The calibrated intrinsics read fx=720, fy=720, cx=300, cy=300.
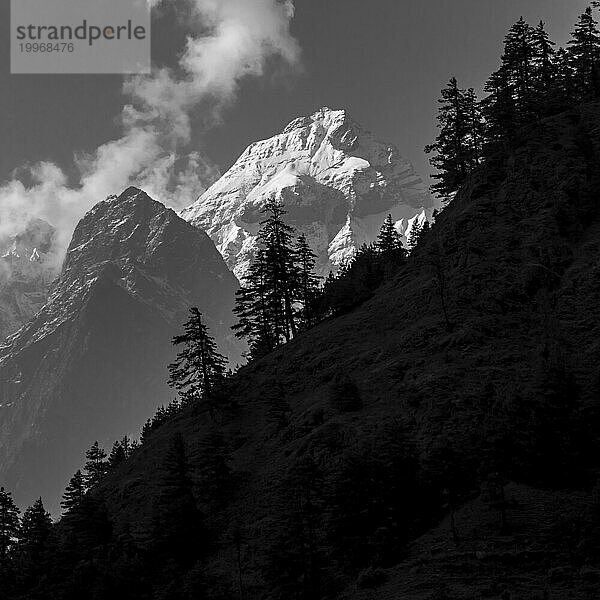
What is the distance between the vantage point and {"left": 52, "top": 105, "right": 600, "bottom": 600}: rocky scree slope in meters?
25.3

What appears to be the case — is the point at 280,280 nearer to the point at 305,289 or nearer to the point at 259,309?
the point at 259,309

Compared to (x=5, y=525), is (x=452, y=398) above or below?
above

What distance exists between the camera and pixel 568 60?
7062cm

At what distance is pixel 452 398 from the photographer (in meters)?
36.2

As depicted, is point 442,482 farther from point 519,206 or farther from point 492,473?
point 519,206

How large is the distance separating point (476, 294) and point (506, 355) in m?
7.27

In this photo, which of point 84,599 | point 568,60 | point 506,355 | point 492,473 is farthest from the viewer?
point 568,60

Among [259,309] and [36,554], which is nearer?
[36,554]

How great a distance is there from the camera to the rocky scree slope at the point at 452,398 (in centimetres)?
2534

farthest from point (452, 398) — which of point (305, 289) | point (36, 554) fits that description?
point (305, 289)

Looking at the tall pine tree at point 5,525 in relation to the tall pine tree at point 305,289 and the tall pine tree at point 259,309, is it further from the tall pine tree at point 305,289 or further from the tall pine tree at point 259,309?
the tall pine tree at point 305,289

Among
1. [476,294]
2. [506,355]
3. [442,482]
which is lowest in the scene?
[442,482]

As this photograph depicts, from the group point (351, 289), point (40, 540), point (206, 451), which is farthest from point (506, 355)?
point (40, 540)

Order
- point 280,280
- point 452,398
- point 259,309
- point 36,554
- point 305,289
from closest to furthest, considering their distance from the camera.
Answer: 1. point 452,398
2. point 36,554
3. point 280,280
4. point 259,309
5. point 305,289
